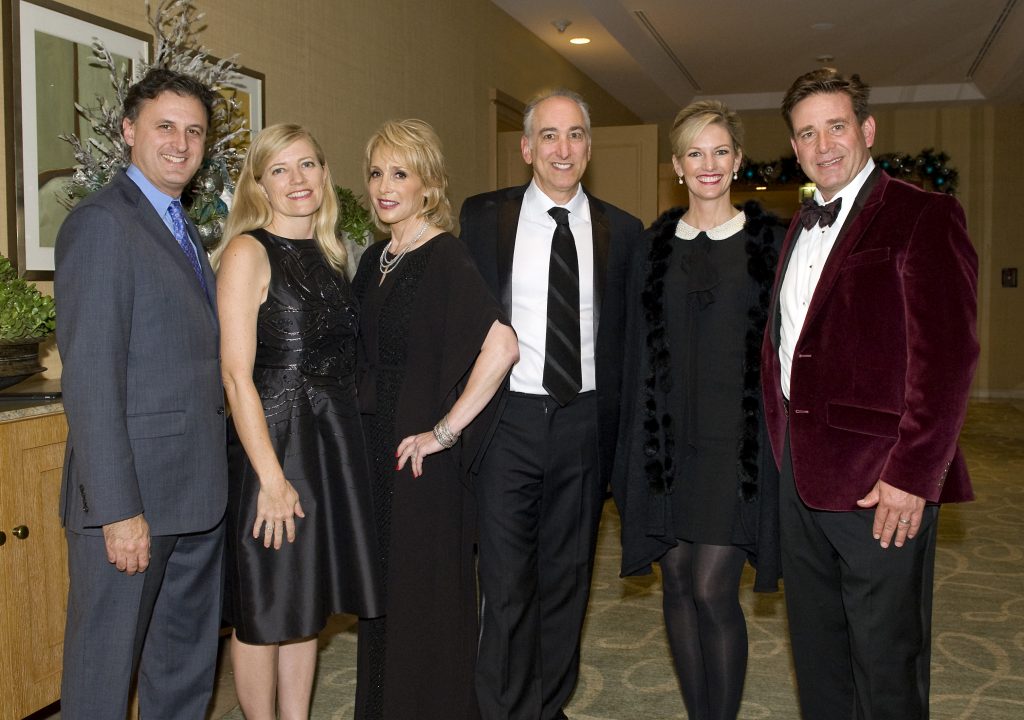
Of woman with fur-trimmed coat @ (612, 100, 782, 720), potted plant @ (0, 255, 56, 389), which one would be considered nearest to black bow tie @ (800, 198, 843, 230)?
woman with fur-trimmed coat @ (612, 100, 782, 720)

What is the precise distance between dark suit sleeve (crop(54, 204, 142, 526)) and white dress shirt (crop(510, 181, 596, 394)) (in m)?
1.14

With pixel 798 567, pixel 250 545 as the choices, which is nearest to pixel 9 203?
pixel 250 545

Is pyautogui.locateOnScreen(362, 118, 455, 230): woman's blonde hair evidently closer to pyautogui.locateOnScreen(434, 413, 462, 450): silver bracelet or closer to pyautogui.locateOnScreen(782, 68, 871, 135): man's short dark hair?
pyautogui.locateOnScreen(434, 413, 462, 450): silver bracelet

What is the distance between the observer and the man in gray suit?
1997 millimetres

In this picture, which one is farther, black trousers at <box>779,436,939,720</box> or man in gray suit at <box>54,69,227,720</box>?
black trousers at <box>779,436,939,720</box>

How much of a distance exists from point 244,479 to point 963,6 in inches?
320

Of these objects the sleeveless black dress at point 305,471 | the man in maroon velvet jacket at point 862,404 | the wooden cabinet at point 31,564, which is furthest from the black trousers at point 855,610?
the wooden cabinet at point 31,564

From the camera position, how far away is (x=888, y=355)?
2.08 metres

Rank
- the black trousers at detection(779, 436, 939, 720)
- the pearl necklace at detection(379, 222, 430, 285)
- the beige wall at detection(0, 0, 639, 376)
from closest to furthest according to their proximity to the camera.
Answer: the black trousers at detection(779, 436, 939, 720) → the pearl necklace at detection(379, 222, 430, 285) → the beige wall at detection(0, 0, 639, 376)

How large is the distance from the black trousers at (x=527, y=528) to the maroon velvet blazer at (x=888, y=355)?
2.47 feet

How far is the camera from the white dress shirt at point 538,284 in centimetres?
276

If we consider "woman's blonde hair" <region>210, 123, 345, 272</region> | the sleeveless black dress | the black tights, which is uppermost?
"woman's blonde hair" <region>210, 123, 345, 272</region>

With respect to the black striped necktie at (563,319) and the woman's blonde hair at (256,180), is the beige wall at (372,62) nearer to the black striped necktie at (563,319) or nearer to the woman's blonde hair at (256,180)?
the woman's blonde hair at (256,180)

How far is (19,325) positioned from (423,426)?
116 cm
